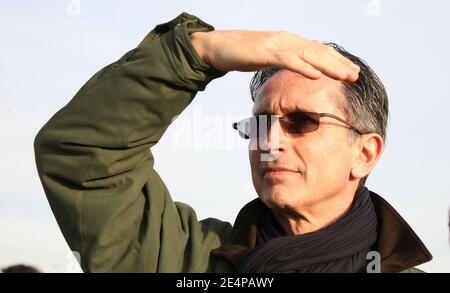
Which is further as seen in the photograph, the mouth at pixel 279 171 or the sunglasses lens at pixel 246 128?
the sunglasses lens at pixel 246 128

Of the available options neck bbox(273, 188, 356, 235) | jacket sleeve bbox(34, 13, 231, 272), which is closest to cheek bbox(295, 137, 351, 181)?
neck bbox(273, 188, 356, 235)

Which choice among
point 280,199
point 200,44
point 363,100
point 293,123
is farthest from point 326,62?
point 363,100

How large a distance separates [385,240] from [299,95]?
66 cm

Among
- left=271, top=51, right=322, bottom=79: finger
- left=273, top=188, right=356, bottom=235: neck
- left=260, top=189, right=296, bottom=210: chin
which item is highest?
left=271, top=51, right=322, bottom=79: finger

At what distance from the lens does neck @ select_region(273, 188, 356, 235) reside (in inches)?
162

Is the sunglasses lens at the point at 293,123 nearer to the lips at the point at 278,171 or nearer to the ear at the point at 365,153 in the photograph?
the lips at the point at 278,171

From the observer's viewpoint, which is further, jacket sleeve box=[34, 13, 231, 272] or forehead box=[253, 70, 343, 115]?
forehead box=[253, 70, 343, 115]

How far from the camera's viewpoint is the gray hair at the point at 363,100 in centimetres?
424

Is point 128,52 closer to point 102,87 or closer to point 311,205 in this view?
point 102,87

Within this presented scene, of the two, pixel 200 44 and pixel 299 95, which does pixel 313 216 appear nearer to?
pixel 299 95

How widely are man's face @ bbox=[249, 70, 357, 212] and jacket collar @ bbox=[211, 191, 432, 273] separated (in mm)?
170

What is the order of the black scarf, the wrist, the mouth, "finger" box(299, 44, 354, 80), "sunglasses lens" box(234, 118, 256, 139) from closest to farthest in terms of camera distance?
"finger" box(299, 44, 354, 80), the wrist, the black scarf, the mouth, "sunglasses lens" box(234, 118, 256, 139)

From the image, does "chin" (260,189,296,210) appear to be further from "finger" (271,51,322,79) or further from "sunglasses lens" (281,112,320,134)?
"finger" (271,51,322,79)

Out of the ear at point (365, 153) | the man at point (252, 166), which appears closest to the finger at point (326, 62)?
the man at point (252, 166)
